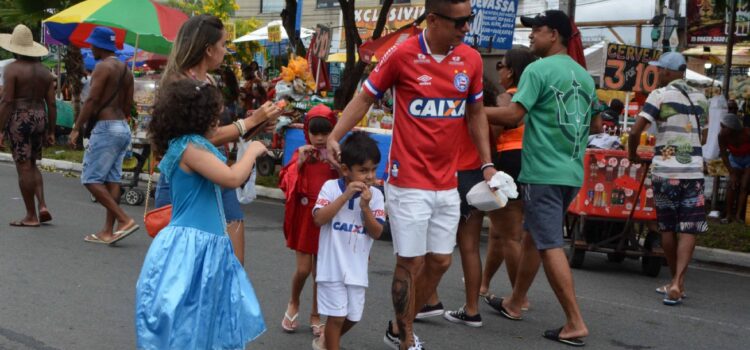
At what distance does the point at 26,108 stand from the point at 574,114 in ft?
19.6

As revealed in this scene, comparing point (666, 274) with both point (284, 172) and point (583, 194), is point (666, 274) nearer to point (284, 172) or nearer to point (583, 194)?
point (583, 194)

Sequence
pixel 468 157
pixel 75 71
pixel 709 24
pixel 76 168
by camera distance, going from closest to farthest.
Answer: pixel 468 157, pixel 76 168, pixel 709 24, pixel 75 71

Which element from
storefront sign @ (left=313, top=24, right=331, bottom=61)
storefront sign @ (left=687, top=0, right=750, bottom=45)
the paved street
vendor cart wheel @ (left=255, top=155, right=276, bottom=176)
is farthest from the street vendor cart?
vendor cart wheel @ (left=255, top=155, right=276, bottom=176)

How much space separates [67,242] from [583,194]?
4.71 metres

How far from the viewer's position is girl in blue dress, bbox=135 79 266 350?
389 centimetres

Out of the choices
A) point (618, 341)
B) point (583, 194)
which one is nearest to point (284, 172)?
point (618, 341)

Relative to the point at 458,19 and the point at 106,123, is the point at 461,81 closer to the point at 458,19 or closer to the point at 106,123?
the point at 458,19

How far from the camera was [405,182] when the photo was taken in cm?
497

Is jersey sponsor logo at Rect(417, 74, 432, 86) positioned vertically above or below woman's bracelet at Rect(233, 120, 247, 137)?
above

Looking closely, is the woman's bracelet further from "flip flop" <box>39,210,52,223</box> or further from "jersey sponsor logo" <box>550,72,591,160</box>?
"flip flop" <box>39,210,52,223</box>

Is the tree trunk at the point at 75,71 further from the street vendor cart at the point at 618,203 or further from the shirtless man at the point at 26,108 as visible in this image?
the street vendor cart at the point at 618,203

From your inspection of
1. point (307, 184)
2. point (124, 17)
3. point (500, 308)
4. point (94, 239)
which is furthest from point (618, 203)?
point (124, 17)

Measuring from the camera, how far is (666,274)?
8.95 m

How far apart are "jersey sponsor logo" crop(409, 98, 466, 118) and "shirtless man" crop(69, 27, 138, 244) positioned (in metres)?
4.37
